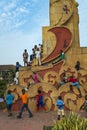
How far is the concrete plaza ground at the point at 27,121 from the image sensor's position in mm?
12383

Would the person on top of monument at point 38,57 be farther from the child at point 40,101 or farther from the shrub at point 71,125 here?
the shrub at point 71,125

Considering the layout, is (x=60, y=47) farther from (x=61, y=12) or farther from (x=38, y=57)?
(x=61, y=12)

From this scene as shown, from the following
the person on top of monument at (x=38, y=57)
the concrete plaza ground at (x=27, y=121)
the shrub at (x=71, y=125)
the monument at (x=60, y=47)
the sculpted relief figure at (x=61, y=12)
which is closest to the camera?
the shrub at (x=71, y=125)

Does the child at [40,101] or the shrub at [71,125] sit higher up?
the shrub at [71,125]

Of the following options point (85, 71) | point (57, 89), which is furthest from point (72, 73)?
point (57, 89)

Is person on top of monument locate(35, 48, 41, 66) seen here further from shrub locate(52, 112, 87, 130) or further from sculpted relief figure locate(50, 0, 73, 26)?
shrub locate(52, 112, 87, 130)

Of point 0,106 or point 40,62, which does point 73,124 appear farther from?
point 40,62

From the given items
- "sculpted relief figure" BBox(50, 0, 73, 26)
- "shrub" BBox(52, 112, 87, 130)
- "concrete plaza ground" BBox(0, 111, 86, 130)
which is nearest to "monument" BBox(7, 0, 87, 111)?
"sculpted relief figure" BBox(50, 0, 73, 26)

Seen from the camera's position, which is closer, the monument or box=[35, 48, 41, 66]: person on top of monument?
the monument

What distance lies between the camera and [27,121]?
13547mm

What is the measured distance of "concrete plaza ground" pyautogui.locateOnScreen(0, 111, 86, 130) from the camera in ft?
40.6

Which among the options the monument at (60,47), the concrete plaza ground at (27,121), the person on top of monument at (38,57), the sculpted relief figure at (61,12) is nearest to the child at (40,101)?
the concrete plaza ground at (27,121)

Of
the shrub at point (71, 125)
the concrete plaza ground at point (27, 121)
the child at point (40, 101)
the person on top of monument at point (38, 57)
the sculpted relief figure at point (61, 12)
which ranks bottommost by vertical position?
the concrete plaza ground at point (27, 121)

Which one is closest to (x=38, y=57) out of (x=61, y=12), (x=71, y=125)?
(x=61, y=12)
